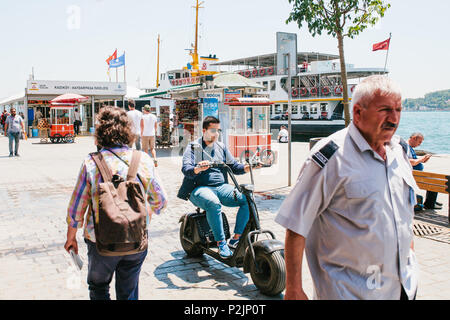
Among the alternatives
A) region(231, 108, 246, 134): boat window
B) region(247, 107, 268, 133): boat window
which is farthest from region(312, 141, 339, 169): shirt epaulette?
region(247, 107, 268, 133): boat window

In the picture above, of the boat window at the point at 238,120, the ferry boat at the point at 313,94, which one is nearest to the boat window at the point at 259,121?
the boat window at the point at 238,120

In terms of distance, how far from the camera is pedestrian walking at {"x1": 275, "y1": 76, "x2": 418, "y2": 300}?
73.2 inches

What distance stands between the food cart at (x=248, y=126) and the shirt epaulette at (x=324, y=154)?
40.9ft

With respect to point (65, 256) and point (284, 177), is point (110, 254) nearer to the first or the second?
point (65, 256)

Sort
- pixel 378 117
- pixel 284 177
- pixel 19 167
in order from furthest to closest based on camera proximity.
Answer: pixel 19 167, pixel 284 177, pixel 378 117

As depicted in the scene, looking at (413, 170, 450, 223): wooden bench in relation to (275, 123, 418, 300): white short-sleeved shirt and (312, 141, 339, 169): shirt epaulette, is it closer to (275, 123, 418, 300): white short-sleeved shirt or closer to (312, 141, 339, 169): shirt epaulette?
(275, 123, 418, 300): white short-sleeved shirt

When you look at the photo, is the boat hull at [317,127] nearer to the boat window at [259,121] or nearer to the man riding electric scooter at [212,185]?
the boat window at [259,121]

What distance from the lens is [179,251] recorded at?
5344 mm

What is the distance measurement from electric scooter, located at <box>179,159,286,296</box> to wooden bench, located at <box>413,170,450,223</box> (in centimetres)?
373

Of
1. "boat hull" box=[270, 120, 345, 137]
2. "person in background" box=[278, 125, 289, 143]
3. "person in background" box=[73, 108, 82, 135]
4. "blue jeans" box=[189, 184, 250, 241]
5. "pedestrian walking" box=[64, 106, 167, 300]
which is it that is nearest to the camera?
"pedestrian walking" box=[64, 106, 167, 300]

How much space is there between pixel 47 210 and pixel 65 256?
266 cm

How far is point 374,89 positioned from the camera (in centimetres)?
192

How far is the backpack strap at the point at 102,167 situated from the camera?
104 inches

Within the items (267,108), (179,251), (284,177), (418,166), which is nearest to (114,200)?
(179,251)
